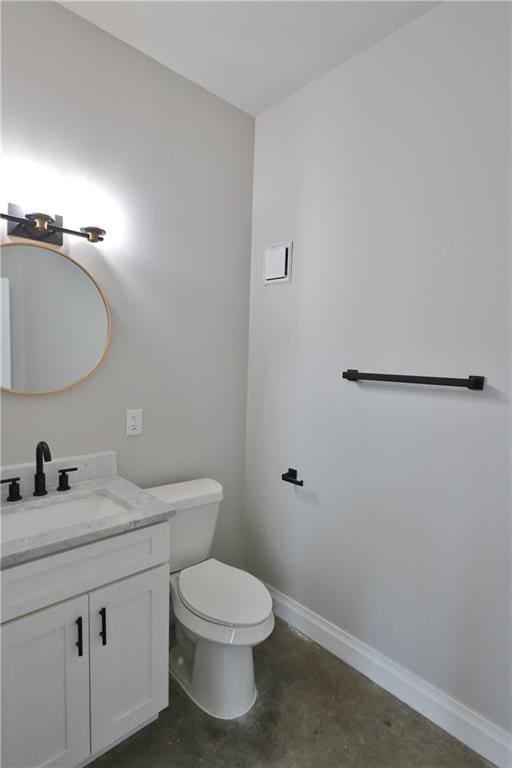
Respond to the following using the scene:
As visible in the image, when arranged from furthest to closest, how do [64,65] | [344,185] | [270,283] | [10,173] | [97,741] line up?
1. [270,283]
2. [344,185]
3. [64,65]
4. [10,173]
5. [97,741]

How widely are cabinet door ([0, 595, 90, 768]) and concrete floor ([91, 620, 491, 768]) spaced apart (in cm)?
27

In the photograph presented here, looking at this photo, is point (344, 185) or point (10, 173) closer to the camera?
point (10, 173)

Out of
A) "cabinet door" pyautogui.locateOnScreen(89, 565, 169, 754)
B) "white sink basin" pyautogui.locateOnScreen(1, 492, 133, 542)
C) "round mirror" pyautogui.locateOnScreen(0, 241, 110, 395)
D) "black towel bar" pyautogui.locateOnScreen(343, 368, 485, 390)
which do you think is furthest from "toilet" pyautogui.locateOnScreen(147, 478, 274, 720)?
"black towel bar" pyautogui.locateOnScreen(343, 368, 485, 390)

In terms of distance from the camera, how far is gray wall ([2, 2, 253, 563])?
1.51 metres

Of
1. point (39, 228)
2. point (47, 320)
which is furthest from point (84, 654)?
point (39, 228)

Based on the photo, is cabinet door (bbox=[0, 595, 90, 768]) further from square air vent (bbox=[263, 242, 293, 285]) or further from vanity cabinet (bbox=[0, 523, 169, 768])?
square air vent (bbox=[263, 242, 293, 285])

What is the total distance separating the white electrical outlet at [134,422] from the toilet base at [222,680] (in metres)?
0.89

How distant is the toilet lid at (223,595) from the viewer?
1495 millimetres

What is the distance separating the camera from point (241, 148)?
7.05ft

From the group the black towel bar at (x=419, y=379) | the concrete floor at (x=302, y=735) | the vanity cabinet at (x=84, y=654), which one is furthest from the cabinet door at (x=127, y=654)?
the black towel bar at (x=419, y=379)

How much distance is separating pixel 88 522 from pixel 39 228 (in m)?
1.04

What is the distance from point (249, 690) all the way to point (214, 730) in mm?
177

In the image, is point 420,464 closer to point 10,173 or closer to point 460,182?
point 460,182

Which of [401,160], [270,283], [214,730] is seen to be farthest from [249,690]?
[401,160]
